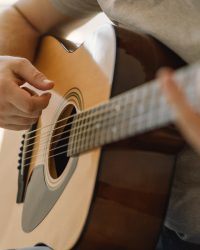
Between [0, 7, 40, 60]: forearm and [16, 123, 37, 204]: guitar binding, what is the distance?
0.80ft

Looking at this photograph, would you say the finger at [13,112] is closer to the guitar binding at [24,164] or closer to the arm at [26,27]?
the guitar binding at [24,164]

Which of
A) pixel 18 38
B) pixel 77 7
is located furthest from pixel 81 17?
pixel 18 38

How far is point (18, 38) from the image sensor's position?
44.2 inches

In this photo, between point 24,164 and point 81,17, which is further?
point 81,17

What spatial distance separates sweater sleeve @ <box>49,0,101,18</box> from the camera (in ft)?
3.39

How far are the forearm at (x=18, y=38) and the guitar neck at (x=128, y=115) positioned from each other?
44 centimetres

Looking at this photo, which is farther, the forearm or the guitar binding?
the forearm

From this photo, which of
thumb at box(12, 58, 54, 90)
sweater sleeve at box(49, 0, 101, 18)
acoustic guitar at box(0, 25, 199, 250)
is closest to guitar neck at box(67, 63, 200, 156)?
acoustic guitar at box(0, 25, 199, 250)

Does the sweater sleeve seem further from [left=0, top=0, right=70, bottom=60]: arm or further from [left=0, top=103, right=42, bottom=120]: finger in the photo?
[left=0, top=103, right=42, bottom=120]: finger

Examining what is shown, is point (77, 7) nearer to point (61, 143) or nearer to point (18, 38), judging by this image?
point (18, 38)

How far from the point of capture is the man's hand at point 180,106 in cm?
45

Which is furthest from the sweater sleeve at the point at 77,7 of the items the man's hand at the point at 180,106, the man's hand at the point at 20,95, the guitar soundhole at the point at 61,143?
the man's hand at the point at 180,106

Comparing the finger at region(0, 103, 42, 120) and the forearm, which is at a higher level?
the forearm

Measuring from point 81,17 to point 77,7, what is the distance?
0.05 metres
